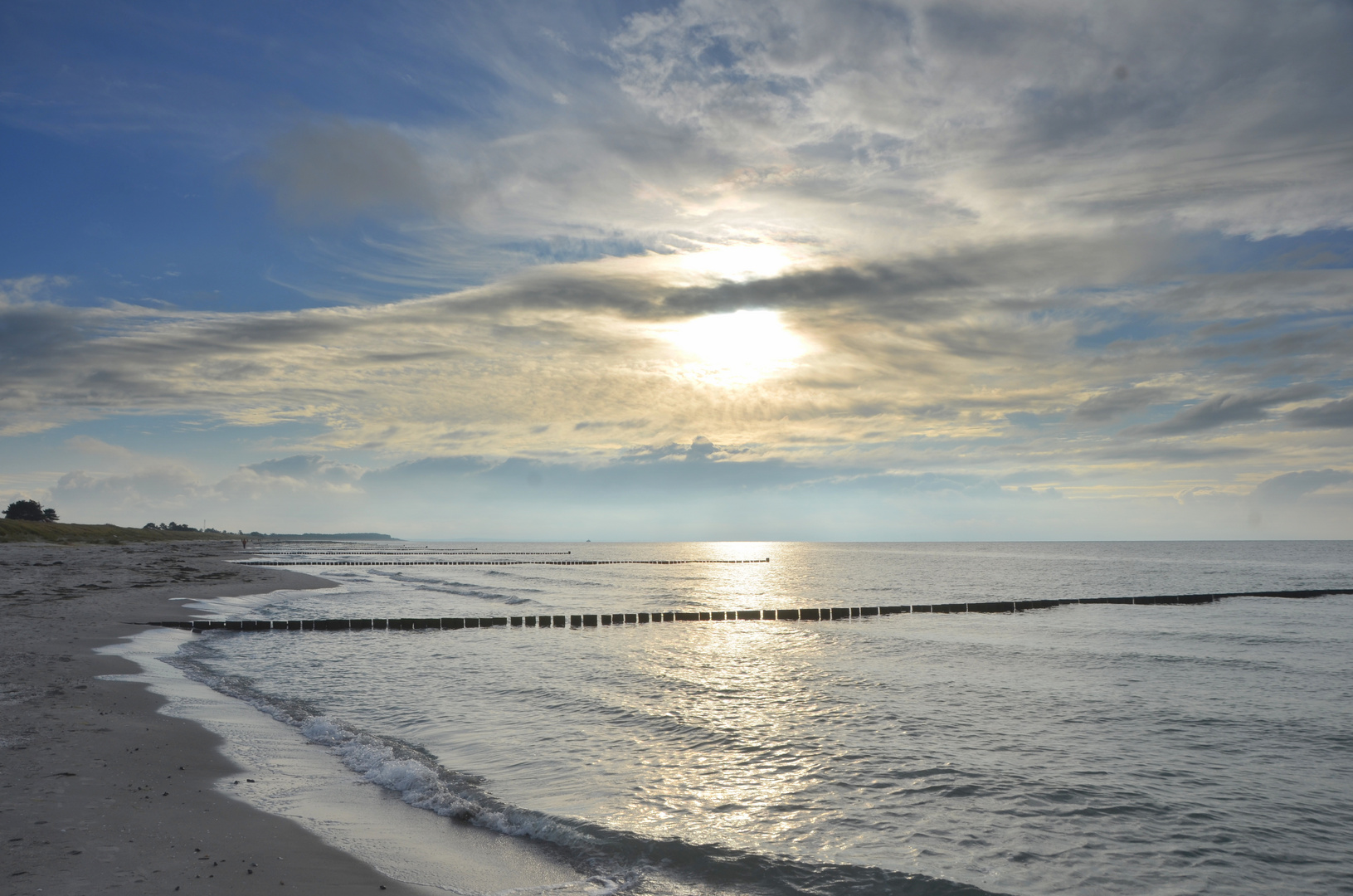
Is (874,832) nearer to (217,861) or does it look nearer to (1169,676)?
(217,861)

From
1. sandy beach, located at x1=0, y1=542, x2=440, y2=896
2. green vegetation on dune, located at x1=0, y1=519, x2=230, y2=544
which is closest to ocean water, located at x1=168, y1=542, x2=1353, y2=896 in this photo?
sandy beach, located at x1=0, y1=542, x2=440, y2=896

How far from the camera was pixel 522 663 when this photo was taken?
25.8 m

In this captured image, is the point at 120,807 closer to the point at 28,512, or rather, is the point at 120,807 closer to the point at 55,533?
the point at 55,533

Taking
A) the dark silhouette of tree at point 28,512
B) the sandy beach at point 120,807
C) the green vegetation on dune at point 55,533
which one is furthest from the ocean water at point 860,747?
the dark silhouette of tree at point 28,512

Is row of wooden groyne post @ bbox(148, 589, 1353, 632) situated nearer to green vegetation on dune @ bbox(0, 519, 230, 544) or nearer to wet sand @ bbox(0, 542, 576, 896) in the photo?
wet sand @ bbox(0, 542, 576, 896)

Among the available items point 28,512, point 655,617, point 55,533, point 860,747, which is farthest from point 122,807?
point 28,512

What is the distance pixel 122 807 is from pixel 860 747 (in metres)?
12.2

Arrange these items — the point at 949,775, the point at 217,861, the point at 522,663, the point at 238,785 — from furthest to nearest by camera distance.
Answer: the point at 522,663 → the point at 949,775 → the point at 238,785 → the point at 217,861

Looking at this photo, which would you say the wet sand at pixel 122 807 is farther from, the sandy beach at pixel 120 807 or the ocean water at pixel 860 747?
the ocean water at pixel 860 747

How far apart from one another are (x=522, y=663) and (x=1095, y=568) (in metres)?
109

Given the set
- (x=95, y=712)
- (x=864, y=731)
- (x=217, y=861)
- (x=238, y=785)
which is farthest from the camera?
(x=864, y=731)

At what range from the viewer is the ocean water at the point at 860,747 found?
31.8 feet

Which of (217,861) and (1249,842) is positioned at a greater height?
(217,861)

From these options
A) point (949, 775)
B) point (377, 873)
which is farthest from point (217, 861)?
point (949, 775)
